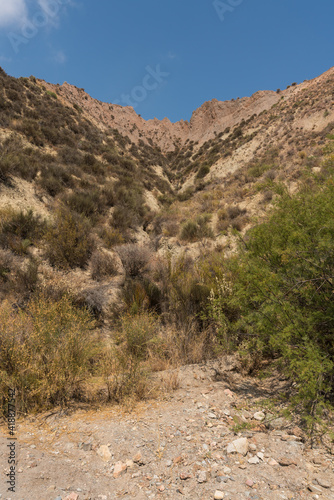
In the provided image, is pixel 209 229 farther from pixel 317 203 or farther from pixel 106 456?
pixel 106 456

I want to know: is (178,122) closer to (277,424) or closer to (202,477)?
(277,424)

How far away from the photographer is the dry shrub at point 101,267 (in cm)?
704

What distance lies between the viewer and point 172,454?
1.97 metres

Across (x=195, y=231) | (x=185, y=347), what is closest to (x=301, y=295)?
(x=185, y=347)

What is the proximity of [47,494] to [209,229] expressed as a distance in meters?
10.1

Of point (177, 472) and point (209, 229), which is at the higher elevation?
point (209, 229)

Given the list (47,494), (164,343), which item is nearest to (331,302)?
(164,343)

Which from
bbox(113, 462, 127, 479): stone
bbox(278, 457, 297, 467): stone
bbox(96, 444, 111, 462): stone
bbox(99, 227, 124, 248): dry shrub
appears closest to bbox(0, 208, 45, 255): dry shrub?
bbox(99, 227, 124, 248): dry shrub

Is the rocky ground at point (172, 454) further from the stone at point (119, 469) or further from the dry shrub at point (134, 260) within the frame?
the dry shrub at point (134, 260)

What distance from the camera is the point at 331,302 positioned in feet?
8.05

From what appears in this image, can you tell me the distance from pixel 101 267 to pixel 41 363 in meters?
4.36

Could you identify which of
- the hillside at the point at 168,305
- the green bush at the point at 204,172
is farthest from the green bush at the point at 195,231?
the green bush at the point at 204,172

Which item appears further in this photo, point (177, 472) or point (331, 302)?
point (331, 302)

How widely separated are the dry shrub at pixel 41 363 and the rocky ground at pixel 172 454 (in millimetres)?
253
